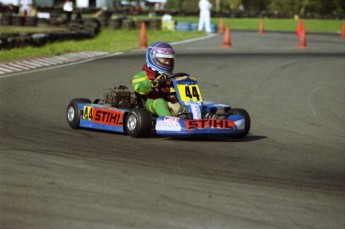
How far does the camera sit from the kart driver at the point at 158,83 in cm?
888

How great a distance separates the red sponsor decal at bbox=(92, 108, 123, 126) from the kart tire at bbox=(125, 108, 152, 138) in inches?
7.9

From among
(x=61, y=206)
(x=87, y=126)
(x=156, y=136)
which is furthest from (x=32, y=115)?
(x=61, y=206)

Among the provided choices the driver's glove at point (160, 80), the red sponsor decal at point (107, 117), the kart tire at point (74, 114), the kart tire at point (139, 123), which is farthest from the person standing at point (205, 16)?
the kart tire at point (139, 123)

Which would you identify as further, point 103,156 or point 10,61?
point 10,61

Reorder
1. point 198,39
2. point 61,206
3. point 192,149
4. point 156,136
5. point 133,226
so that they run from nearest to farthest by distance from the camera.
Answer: point 133,226 → point 61,206 → point 192,149 → point 156,136 → point 198,39

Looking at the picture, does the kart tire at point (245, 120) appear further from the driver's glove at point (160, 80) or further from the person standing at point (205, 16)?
the person standing at point (205, 16)

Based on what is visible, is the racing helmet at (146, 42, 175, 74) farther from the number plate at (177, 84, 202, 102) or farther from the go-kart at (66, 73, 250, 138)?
the number plate at (177, 84, 202, 102)

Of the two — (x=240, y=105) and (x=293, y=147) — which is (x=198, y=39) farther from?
(x=293, y=147)

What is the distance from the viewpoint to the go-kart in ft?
27.7

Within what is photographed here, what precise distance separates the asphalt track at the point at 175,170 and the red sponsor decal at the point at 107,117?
0.47 feet

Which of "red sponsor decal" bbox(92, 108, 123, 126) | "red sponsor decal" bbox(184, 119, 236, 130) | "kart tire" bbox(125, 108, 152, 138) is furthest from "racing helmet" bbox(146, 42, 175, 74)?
"red sponsor decal" bbox(184, 119, 236, 130)

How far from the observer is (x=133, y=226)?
4984 millimetres

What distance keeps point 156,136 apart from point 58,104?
9.89 feet

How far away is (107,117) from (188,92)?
0.86 m
